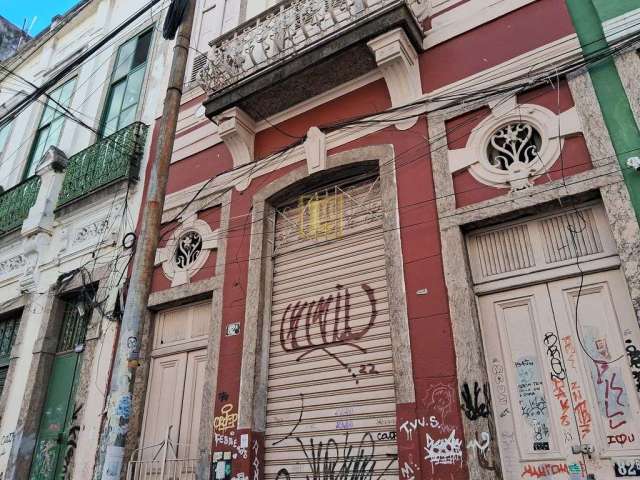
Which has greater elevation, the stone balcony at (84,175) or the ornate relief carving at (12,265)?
the stone balcony at (84,175)

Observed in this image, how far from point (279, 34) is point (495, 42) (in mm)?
2832

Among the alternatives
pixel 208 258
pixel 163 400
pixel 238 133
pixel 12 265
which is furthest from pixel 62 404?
pixel 238 133

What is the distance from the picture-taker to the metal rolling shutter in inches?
193

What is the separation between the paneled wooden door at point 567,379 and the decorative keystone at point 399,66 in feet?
8.22

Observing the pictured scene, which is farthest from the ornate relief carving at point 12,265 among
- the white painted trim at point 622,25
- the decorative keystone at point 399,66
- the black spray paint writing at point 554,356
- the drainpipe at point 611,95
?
the white painted trim at point 622,25

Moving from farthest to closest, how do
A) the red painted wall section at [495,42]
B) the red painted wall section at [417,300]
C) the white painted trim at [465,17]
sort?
1. the white painted trim at [465,17]
2. the red painted wall section at [495,42]
3. the red painted wall section at [417,300]

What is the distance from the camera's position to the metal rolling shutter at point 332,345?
16.1 feet

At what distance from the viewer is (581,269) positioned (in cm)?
431

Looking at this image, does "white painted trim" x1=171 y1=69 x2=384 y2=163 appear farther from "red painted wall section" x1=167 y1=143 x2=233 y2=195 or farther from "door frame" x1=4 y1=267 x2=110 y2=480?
"door frame" x1=4 y1=267 x2=110 y2=480

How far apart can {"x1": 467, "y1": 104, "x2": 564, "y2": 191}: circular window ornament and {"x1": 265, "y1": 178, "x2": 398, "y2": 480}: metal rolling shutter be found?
1287mm

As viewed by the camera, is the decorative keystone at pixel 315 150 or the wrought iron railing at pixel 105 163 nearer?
the decorative keystone at pixel 315 150

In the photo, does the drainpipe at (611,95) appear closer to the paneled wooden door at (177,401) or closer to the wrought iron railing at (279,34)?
the wrought iron railing at (279,34)

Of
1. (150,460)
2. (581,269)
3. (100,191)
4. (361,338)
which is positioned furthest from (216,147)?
(581,269)

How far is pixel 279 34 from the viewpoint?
673 cm
